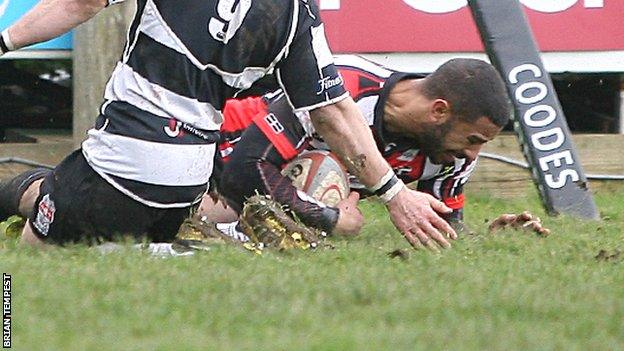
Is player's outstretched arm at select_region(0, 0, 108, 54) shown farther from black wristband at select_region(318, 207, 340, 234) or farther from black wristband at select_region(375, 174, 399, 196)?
black wristband at select_region(318, 207, 340, 234)

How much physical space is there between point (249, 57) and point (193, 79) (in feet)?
0.70

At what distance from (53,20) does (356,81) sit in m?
1.66

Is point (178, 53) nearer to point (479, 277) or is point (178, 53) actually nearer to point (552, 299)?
point (479, 277)

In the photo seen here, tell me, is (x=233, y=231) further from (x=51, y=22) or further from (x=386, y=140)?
(x=51, y=22)

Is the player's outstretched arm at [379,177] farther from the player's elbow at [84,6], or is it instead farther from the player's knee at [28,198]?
the player's knee at [28,198]

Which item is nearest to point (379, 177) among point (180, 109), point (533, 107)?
point (180, 109)

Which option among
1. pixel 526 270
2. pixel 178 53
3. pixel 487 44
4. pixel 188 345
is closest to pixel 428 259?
pixel 526 270

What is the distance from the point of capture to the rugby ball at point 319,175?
20.5 feet

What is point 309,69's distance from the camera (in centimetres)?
520

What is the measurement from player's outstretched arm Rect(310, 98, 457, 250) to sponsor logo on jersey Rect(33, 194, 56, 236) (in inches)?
39.6

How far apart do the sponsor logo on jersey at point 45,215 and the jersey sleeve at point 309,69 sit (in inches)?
38.7

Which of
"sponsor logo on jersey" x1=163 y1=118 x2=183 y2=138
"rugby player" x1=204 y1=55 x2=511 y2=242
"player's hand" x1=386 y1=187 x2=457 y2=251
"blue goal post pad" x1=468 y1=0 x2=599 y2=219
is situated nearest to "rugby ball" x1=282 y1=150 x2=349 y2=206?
"rugby player" x1=204 y1=55 x2=511 y2=242

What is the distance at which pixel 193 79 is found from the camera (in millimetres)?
5109

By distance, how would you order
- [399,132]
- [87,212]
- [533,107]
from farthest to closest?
[533,107] → [399,132] → [87,212]
